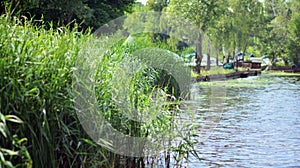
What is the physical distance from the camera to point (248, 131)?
1255cm

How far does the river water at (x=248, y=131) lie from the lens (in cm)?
950

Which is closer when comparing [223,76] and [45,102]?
[45,102]

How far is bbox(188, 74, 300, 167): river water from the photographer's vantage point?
31.2ft

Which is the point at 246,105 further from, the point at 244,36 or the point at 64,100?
the point at 244,36

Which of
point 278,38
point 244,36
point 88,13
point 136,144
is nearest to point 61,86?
point 136,144

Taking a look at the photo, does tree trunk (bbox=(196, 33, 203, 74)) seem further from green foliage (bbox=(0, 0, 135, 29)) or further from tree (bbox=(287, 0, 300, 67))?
tree (bbox=(287, 0, 300, 67))

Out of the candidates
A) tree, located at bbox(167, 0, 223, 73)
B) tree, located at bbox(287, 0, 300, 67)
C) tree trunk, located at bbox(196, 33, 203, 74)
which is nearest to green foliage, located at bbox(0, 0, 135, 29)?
tree trunk, located at bbox(196, 33, 203, 74)

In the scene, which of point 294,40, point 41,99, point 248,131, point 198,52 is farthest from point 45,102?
point 294,40

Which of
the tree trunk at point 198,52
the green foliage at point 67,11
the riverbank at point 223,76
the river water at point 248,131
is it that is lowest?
the riverbank at point 223,76

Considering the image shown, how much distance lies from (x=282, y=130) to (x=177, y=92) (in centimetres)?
290

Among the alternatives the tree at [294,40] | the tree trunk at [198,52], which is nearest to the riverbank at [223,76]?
the tree trunk at [198,52]

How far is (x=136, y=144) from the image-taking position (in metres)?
7.24

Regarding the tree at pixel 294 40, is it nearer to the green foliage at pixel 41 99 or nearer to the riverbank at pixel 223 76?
the riverbank at pixel 223 76

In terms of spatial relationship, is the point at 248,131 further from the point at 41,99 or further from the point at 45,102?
the point at 41,99
